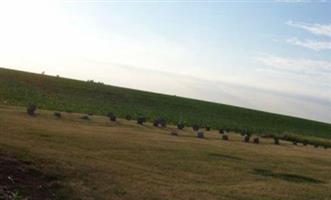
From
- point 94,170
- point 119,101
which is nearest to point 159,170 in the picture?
point 94,170

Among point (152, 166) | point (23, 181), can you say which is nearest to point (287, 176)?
point (152, 166)

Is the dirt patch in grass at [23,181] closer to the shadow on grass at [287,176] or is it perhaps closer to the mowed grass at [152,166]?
the mowed grass at [152,166]

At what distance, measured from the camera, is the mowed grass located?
56.1 feet

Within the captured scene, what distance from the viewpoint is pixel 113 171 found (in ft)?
60.3

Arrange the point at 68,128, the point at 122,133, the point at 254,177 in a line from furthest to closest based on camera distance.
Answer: the point at 122,133 → the point at 68,128 → the point at 254,177

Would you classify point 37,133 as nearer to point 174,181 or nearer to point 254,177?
point 174,181

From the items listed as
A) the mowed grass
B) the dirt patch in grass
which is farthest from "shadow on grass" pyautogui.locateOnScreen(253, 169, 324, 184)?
the dirt patch in grass

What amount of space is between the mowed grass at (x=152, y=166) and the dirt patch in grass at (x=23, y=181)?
1.44 feet

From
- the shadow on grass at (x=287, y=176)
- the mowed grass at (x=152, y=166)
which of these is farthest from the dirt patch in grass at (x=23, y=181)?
the shadow on grass at (x=287, y=176)

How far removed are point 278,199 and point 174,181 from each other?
134 inches

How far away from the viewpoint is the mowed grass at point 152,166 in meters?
17.1

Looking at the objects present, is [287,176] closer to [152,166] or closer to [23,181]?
[152,166]

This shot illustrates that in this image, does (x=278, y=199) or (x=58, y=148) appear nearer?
(x=278, y=199)

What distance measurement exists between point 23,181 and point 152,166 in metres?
5.66
